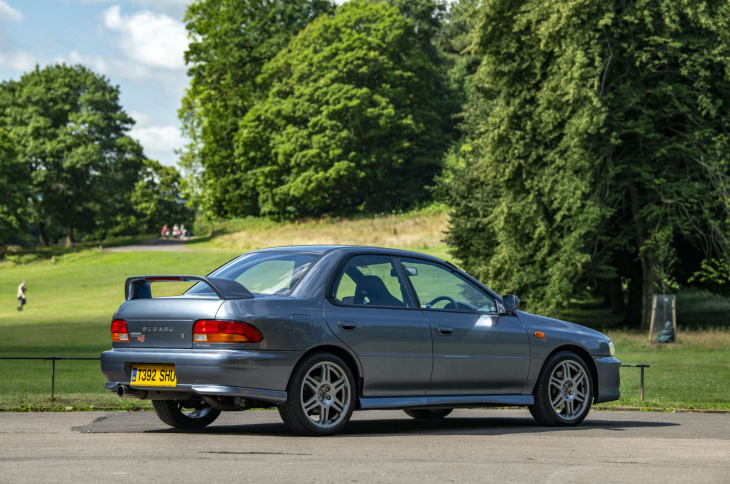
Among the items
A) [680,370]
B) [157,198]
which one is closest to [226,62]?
[157,198]

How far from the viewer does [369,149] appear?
75.7m

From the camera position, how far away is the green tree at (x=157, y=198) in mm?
106312

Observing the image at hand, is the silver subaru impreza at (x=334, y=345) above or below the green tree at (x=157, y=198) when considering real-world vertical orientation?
below

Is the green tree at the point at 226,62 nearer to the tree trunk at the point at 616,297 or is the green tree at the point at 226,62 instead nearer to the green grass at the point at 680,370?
the tree trunk at the point at 616,297

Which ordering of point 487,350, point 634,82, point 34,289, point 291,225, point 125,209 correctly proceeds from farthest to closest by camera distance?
point 125,209
point 291,225
point 34,289
point 634,82
point 487,350

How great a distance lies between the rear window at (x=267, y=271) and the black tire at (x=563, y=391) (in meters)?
2.80

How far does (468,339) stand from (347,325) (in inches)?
57.5

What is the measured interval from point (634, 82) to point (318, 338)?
25.6m

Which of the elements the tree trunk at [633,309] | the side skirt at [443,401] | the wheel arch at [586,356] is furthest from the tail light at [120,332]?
the tree trunk at [633,309]

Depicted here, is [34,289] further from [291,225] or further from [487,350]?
[487,350]

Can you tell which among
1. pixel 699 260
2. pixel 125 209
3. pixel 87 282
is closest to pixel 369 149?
pixel 87 282

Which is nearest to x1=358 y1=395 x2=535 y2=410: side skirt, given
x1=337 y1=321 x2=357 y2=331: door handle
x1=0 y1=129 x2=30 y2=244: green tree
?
x1=337 y1=321 x2=357 y2=331: door handle

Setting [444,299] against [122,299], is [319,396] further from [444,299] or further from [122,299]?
[122,299]

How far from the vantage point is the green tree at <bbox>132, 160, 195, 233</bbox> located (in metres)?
106
